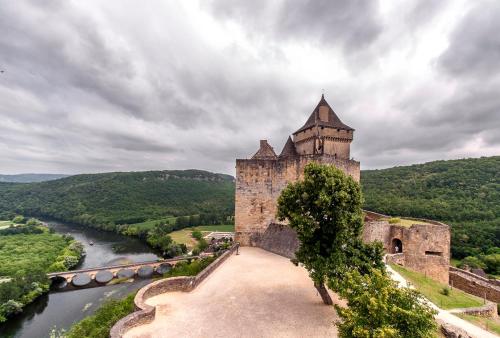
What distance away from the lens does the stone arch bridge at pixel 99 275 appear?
36000 millimetres

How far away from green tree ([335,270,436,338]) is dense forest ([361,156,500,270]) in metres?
37.1

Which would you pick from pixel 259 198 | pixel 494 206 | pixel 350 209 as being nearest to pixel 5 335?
pixel 259 198

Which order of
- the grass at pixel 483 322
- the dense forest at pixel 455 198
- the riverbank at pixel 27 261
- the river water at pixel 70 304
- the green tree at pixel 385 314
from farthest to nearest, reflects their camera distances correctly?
the dense forest at pixel 455 198, the riverbank at pixel 27 261, the river water at pixel 70 304, the grass at pixel 483 322, the green tree at pixel 385 314

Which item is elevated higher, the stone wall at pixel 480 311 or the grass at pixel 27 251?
the stone wall at pixel 480 311

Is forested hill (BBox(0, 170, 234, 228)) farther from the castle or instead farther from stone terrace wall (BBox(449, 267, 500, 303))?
stone terrace wall (BBox(449, 267, 500, 303))

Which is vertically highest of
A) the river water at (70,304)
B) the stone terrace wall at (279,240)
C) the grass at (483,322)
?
the stone terrace wall at (279,240)

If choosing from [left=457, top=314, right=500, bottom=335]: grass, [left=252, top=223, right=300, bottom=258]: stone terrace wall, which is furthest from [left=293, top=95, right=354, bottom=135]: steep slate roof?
[left=457, top=314, right=500, bottom=335]: grass

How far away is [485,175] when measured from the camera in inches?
1918

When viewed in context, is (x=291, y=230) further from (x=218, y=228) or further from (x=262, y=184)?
(x=218, y=228)

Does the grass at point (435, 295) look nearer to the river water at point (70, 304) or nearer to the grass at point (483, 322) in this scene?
the grass at point (483, 322)

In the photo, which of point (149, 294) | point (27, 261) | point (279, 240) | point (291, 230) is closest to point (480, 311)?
point (291, 230)

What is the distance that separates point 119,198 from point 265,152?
100503 mm

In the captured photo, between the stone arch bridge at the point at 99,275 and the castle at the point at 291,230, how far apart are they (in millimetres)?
27704

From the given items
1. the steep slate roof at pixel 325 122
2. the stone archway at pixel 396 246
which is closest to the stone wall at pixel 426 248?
the stone archway at pixel 396 246
